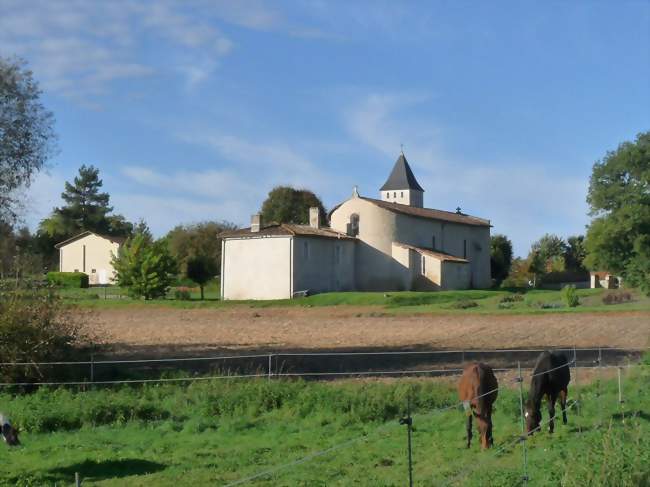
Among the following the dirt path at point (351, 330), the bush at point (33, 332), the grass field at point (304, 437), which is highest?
the bush at point (33, 332)

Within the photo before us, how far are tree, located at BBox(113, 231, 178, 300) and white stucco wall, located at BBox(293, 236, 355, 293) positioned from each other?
31.6 ft

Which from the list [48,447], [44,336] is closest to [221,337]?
[44,336]

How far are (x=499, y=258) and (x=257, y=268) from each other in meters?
36.0

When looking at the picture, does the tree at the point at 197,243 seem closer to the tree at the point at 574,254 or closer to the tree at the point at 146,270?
the tree at the point at 146,270

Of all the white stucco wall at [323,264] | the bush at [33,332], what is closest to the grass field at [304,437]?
the bush at [33,332]

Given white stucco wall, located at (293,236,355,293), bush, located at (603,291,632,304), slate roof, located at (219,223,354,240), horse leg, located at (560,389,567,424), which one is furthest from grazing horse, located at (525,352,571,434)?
slate roof, located at (219,223,354,240)

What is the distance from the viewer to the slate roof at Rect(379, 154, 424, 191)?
289 feet

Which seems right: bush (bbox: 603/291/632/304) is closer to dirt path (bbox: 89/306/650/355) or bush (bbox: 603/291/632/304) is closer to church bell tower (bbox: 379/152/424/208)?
dirt path (bbox: 89/306/650/355)

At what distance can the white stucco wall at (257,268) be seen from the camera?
6172 cm

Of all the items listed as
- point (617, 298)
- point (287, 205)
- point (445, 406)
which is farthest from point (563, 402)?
point (287, 205)

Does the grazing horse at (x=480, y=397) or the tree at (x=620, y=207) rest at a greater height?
the tree at (x=620, y=207)

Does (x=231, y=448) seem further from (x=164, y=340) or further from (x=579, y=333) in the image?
(x=579, y=333)

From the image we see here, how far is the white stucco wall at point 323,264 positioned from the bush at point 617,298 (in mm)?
20405

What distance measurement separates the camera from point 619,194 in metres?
59.1
